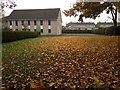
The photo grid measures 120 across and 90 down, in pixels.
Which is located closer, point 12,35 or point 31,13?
point 12,35

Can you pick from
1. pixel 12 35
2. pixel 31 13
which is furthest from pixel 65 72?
pixel 31 13

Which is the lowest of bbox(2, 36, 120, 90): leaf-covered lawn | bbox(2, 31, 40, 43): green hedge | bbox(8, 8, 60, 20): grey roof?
bbox(2, 36, 120, 90): leaf-covered lawn

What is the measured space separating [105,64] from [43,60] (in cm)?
100

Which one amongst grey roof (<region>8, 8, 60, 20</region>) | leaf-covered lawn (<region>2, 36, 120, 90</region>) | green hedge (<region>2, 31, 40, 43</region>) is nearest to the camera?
leaf-covered lawn (<region>2, 36, 120, 90</region>)

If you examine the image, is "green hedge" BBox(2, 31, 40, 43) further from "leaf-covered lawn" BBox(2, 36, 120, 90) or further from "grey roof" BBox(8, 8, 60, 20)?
"leaf-covered lawn" BBox(2, 36, 120, 90)

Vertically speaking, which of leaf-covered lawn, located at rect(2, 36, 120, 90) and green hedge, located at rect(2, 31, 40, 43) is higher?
green hedge, located at rect(2, 31, 40, 43)

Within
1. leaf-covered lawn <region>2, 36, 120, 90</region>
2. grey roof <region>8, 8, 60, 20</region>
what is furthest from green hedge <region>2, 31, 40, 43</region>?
leaf-covered lawn <region>2, 36, 120, 90</region>

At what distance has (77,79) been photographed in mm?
2662

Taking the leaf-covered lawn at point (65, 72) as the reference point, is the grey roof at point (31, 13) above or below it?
above

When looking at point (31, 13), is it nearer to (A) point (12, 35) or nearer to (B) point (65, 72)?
(A) point (12, 35)

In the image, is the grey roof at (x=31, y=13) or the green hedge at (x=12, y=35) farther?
the green hedge at (x=12, y=35)

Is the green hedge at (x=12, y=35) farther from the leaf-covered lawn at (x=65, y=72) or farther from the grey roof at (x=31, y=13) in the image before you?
the leaf-covered lawn at (x=65, y=72)

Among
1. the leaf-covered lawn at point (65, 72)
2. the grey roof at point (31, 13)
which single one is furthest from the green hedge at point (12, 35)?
the leaf-covered lawn at point (65, 72)

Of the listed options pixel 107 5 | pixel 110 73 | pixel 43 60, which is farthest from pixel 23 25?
pixel 110 73
